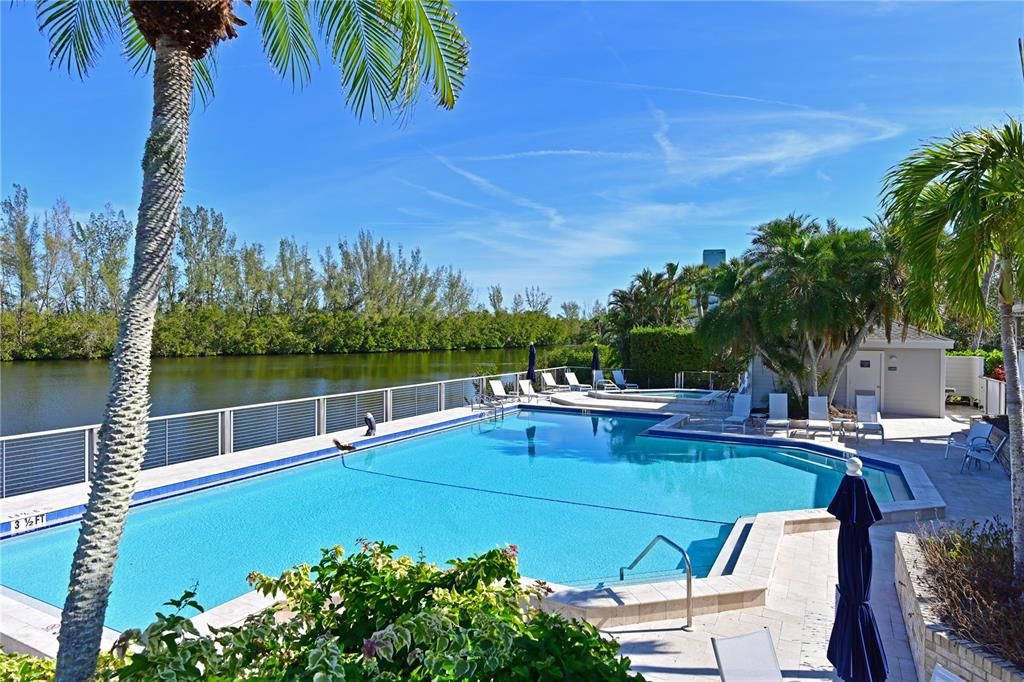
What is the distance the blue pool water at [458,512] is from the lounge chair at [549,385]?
7.92m

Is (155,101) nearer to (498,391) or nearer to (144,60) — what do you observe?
(144,60)

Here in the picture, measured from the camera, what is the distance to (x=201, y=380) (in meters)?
30.3

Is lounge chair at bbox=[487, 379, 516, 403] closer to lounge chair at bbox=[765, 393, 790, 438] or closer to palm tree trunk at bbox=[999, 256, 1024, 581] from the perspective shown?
lounge chair at bbox=[765, 393, 790, 438]

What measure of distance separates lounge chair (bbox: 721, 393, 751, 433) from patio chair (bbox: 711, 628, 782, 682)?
11.9m

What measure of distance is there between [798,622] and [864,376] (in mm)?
13674

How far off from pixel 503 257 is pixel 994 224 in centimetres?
4541

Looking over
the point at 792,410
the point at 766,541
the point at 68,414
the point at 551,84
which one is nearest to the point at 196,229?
the point at 68,414

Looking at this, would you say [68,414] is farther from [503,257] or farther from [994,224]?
[503,257]

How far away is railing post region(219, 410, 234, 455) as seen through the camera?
11.1 m

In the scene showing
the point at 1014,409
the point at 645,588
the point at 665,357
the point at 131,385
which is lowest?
the point at 645,588

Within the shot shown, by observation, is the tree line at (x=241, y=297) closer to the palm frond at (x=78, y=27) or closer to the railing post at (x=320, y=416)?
the railing post at (x=320, y=416)

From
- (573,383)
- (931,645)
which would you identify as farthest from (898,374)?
(931,645)

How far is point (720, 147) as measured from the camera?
18.7 metres

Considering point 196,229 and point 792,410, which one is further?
point 196,229
